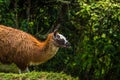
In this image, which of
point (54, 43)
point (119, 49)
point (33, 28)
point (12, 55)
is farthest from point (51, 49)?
point (33, 28)

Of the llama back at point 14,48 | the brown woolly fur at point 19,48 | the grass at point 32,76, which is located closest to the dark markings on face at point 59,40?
the brown woolly fur at point 19,48

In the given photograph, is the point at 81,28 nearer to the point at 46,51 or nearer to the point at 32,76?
the point at 46,51

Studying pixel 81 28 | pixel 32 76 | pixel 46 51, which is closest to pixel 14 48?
pixel 46 51

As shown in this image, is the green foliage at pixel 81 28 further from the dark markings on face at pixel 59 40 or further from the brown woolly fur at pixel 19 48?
the brown woolly fur at pixel 19 48

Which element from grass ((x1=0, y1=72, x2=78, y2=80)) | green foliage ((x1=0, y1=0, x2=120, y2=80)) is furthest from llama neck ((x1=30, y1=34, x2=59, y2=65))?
grass ((x1=0, y1=72, x2=78, y2=80))

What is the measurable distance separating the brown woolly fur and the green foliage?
78 centimetres

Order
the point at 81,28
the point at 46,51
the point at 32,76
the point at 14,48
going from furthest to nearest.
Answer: the point at 81,28 < the point at 46,51 < the point at 14,48 < the point at 32,76

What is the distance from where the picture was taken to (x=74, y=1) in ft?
35.6

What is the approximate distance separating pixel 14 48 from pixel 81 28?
64.7 inches

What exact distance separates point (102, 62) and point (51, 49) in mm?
1130

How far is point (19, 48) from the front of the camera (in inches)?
360

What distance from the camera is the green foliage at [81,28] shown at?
8555 mm

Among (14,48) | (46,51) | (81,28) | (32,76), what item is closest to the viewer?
(32,76)

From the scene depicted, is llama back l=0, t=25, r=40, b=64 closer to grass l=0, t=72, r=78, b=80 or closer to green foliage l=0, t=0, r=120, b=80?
grass l=0, t=72, r=78, b=80
